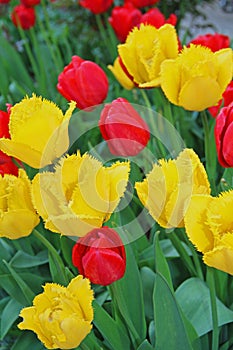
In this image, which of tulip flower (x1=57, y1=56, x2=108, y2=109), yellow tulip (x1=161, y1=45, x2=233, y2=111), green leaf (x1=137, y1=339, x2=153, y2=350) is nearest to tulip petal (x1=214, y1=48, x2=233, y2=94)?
yellow tulip (x1=161, y1=45, x2=233, y2=111)

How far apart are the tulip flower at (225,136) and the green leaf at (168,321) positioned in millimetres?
148

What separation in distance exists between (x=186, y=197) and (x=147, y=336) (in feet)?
1.15

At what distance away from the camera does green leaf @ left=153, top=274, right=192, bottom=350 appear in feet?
2.18

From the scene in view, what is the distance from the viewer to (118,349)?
30.1 inches

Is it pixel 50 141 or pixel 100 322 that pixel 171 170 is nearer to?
pixel 50 141

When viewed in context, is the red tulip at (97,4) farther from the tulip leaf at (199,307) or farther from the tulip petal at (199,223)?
the tulip petal at (199,223)

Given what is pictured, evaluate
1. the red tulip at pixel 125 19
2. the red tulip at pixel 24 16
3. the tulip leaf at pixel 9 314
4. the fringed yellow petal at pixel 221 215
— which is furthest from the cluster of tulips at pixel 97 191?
the red tulip at pixel 24 16

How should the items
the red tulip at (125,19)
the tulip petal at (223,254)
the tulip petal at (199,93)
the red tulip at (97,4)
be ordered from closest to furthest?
1. the tulip petal at (223,254)
2. the tulip petal at (199,93)
3. the red tulip at (125,19)
4. the red tulip at (97,4)

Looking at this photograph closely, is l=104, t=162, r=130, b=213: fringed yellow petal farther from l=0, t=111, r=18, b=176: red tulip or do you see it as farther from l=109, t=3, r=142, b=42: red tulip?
l=109, t=3, r=142, b=42: red tulip

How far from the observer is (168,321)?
680 mm

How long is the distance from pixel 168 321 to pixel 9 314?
36cm

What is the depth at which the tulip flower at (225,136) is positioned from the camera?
663mm

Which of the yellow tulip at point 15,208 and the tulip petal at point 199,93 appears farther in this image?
the tulip petal at point 199,93

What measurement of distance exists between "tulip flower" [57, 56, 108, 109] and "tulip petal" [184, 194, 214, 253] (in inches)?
14.9
